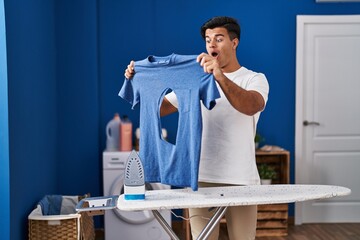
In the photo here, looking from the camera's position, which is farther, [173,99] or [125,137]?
[125,137]

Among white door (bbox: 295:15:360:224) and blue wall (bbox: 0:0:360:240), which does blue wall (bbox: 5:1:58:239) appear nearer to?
blue wall (bbox: 0:0:360:240)

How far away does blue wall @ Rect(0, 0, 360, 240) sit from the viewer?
4.41m

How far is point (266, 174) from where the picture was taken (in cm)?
458

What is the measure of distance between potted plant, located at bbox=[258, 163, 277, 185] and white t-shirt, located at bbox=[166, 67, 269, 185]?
242 cm

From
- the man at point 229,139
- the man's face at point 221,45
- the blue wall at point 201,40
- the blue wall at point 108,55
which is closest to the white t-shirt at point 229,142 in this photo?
the man at point 229,139

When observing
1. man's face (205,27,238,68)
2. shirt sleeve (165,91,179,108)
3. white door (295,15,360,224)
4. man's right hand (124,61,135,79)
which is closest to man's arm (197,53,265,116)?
man's face (205,27,238,68)

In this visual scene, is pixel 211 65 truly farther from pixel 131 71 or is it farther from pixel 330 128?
pixel 330 128

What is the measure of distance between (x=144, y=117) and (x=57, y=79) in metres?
2.52

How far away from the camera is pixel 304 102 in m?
4.92

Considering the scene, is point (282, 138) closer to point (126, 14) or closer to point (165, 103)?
point (126, 14)

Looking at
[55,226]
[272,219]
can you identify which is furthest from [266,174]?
[55,226]

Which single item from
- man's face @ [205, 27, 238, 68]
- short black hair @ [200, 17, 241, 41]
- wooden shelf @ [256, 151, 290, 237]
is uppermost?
short black hair @ [200, 17, 241, 41]

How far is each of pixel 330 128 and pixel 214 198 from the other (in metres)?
3.23

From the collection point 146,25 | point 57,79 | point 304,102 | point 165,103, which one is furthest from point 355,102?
A: point 165,103
